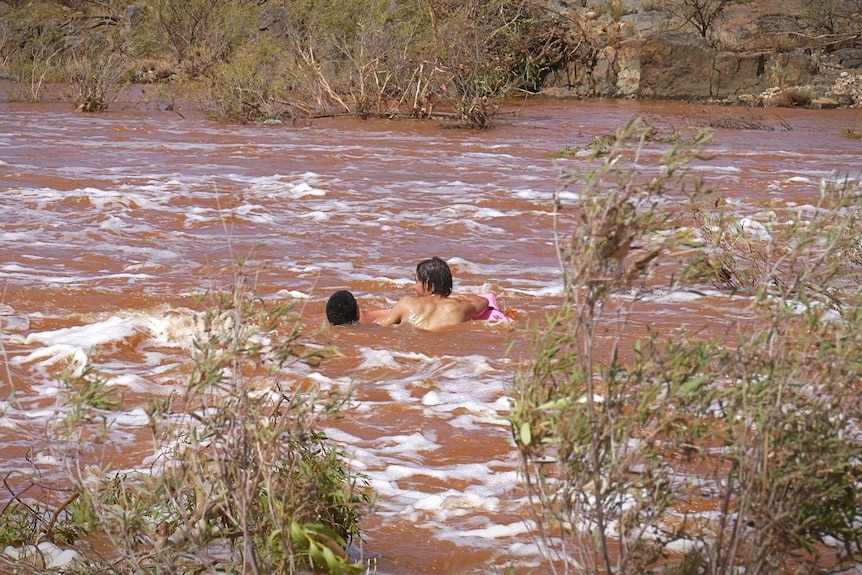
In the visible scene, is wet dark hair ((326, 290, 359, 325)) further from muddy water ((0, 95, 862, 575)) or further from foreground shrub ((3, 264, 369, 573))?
foreground shrub ((3, 264, 369, 573))

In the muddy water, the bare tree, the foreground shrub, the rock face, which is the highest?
the bare tree

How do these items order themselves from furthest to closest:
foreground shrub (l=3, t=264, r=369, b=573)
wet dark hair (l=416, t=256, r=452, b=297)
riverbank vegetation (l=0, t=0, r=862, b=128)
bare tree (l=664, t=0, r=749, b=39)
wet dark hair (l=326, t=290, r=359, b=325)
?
1. bare tree (l=664, t=0, r=749, b=39)
2. riverbank vegetation (l=0, t=0, r=862, b=128)
3. wet dark hair (l=416, t=256, r=452, b=297)
4. wet dark hair (l=326, t=290, r=359, b=325)
5. foreground shrub (l=3, t=264, r=369, b=573)

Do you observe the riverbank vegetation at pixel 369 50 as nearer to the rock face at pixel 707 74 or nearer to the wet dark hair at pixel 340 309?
the rock face at pixel 707 74

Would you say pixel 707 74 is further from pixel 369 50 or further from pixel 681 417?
pixel 681 417

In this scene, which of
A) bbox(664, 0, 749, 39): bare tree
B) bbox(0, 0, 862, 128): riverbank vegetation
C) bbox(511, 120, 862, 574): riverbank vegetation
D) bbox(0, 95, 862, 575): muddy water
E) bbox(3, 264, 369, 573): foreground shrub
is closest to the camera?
bbox(511, 120, 862, 574): riverbank vegetation

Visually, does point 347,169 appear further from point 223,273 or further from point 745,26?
point 745,26

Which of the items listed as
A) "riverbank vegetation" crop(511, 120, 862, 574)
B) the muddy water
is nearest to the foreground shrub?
the muddy water

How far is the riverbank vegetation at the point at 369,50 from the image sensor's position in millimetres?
18703

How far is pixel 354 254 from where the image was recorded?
9406mm

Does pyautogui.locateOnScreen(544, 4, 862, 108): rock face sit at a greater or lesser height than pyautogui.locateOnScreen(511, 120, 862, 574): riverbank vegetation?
greater

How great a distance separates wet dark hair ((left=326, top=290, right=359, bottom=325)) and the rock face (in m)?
16.9

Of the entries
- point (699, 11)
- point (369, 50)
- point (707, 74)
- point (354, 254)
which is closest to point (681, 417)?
point (354, 254)

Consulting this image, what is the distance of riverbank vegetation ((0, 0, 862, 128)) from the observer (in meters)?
18.7

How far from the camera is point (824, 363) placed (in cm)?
277
